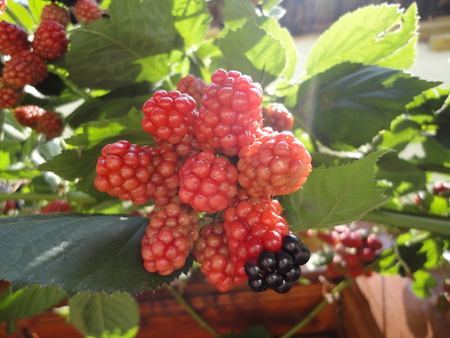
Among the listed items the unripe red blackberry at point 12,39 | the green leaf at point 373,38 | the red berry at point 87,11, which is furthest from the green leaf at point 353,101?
the unripe red blackberry at point 12,39

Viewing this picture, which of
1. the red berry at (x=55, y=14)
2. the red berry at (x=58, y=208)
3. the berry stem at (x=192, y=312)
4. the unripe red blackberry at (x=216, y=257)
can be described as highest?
the red berry at (x=55, y=14)

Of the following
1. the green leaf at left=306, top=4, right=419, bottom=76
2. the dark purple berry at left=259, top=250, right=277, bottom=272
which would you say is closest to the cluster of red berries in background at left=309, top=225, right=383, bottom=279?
the green leaf at left=306, top=4, right=419, bottom=76

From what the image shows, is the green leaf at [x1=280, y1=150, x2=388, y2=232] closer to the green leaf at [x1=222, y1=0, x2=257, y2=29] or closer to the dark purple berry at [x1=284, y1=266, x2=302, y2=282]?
the dark purple berry at [x1=284, y1=266, x2=302, y2=282]

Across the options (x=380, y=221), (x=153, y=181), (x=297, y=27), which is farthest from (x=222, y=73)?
(x=297, y=27)

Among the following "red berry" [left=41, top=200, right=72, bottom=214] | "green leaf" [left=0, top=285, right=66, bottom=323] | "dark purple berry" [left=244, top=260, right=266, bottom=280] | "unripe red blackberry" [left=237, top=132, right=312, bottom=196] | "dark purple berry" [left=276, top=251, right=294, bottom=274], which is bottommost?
"green leaf" [left=0, top=285, right=66, bottom=323]

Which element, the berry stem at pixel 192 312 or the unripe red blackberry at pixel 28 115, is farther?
the berry stem at pixel 192 312

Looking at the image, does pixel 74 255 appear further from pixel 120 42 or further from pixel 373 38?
pixel 373 38

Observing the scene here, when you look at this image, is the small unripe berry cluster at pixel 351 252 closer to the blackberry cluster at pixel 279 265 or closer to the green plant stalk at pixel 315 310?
the green plant stalk at pixel 315 310
